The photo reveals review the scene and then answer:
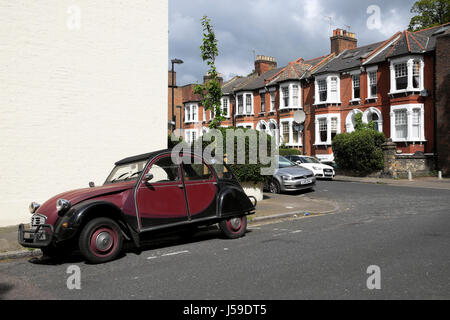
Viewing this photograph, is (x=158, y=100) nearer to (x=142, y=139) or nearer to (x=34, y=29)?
(x=142, y=139)

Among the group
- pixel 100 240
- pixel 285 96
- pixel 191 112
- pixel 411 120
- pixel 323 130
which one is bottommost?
pixel 100 240

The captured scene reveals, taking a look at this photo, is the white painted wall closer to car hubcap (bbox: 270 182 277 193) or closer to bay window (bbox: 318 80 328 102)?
car hubcap (bbox: 270 182 277 193)

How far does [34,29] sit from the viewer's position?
441 inches

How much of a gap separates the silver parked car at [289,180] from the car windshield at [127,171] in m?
9.73

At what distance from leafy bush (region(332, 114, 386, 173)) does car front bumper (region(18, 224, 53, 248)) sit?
74.0 feet

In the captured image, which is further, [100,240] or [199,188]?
[199,188]

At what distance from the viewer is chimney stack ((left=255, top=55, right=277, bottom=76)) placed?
46281mm

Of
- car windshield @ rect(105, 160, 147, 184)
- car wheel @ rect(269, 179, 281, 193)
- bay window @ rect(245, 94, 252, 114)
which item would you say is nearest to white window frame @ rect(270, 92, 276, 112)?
bay window @ rect(245, 94, 252, 114)

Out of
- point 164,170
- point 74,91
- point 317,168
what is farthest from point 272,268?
point 317,168

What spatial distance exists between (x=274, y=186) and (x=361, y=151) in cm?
1123

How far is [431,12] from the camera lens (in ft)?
136

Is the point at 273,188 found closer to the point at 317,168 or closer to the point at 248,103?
the point at 317,168
